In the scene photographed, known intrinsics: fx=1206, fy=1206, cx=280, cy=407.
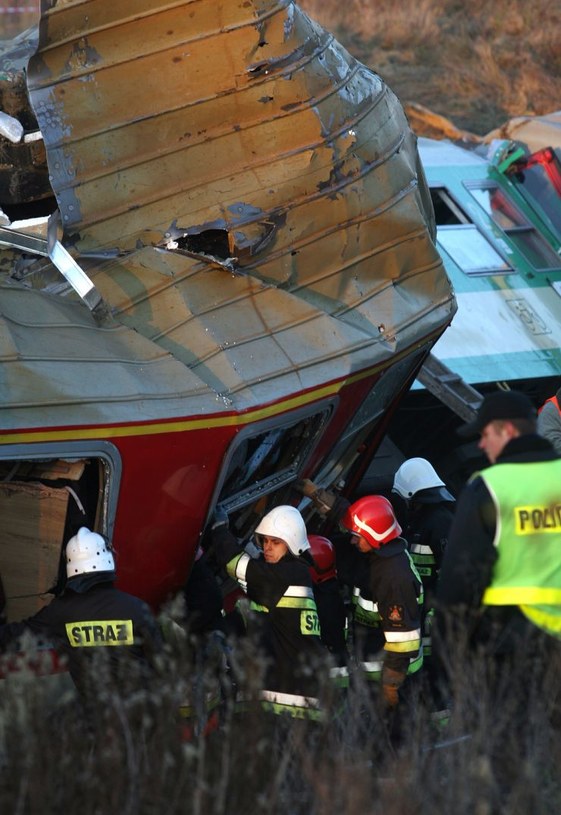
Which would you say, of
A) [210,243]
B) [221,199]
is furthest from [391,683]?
[221,199]

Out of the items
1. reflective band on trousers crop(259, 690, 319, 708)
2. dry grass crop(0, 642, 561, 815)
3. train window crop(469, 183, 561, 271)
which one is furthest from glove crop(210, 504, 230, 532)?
train window crop(469, 183, 561, 271)

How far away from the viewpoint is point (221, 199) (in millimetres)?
6098

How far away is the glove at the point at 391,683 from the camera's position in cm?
548

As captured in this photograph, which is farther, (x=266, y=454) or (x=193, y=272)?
(x=266, y=454)

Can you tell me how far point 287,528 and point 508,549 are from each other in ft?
4.55

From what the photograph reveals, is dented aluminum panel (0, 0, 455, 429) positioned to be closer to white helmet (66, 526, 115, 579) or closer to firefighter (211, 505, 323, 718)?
firefighter (211, 505, 323, 718)

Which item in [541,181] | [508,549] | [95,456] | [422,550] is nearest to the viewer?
[508,549]


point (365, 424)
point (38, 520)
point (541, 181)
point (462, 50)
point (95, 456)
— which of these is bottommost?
point (462, 50)

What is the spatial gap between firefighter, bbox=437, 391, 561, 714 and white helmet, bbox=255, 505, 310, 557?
47.0 inches

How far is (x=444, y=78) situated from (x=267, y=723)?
17.9m

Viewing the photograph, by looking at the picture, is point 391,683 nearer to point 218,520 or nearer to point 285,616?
point 285,616

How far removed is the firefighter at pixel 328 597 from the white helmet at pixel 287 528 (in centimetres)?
67

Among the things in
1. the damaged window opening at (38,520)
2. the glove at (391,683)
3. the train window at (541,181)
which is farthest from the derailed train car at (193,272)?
the train window at (541,181)

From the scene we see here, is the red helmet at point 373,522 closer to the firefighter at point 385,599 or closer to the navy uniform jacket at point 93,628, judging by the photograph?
the firefighter at point 385,599
